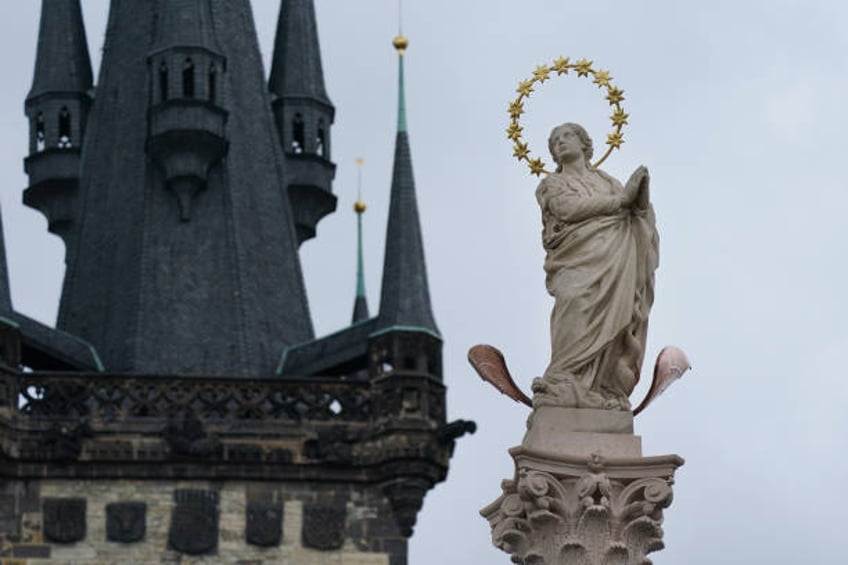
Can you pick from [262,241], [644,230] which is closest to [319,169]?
[262,241]

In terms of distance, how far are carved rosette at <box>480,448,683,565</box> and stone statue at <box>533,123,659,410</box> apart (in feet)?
1.26

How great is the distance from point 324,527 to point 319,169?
8.83 m

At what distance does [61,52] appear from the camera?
234 feet

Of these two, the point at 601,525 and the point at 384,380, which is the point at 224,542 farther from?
the point at 601,525

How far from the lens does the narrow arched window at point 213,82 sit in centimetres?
6912

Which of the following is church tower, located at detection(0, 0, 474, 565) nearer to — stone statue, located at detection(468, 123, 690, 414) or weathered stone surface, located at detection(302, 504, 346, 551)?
weathered stone surface, located at detection(302, 504, 346, 551)

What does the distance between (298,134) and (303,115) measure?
365 millimetres

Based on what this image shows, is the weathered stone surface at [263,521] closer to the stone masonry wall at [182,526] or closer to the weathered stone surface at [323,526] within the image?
the stone masonry wall at [182,526]

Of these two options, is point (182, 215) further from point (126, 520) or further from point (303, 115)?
point (126, 520)

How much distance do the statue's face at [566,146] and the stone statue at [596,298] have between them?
0.18 m

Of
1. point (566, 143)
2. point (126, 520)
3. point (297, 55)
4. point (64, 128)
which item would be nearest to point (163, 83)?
point (64, 128)

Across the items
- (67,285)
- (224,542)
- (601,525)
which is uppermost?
(67,285)

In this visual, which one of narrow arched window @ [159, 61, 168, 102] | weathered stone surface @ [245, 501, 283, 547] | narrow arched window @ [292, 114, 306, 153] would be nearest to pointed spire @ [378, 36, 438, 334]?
narrow arched window @ [292, 114, 306, 153]

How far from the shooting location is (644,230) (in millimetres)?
20609
